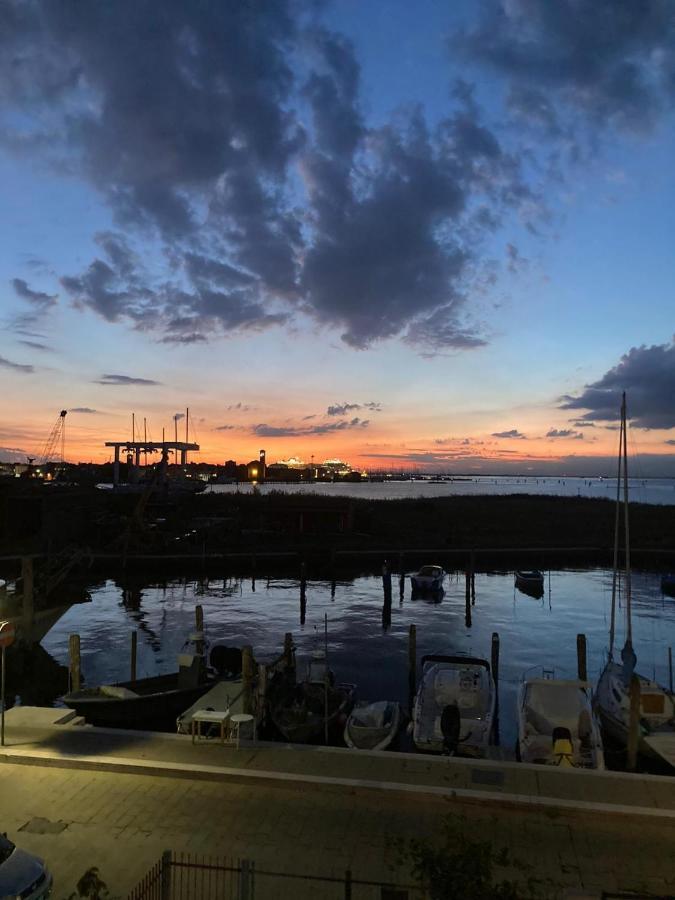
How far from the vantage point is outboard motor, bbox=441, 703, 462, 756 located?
18062mm

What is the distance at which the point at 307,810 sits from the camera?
11641mm

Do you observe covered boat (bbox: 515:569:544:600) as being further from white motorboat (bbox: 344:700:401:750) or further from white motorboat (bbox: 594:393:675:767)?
white motorboat (bbox: 344:700:401:750)

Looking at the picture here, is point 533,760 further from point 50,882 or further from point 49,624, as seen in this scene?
point 49,624

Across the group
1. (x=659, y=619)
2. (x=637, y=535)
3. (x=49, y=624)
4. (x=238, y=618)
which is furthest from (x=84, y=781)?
(x=637, y=535)

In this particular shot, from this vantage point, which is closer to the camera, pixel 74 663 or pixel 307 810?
pixel 307 810

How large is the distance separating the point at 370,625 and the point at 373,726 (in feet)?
69.2

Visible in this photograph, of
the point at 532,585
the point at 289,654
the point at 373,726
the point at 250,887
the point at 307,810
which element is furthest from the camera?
the point at 532,585

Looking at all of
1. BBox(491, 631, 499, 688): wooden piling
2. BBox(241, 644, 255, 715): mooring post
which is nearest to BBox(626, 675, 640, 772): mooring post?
BBox(491, 631, 499, 688): wooden piling

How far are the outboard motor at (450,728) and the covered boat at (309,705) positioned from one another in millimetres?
3725

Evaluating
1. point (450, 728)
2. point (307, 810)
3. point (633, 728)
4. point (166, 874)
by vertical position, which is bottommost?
point (450, 728)

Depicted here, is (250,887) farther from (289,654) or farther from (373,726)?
(289,654)

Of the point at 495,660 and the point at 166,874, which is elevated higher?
the point at 166,874

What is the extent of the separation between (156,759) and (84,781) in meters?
1.45

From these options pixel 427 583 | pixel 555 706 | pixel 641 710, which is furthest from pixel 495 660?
pixel 427 583
